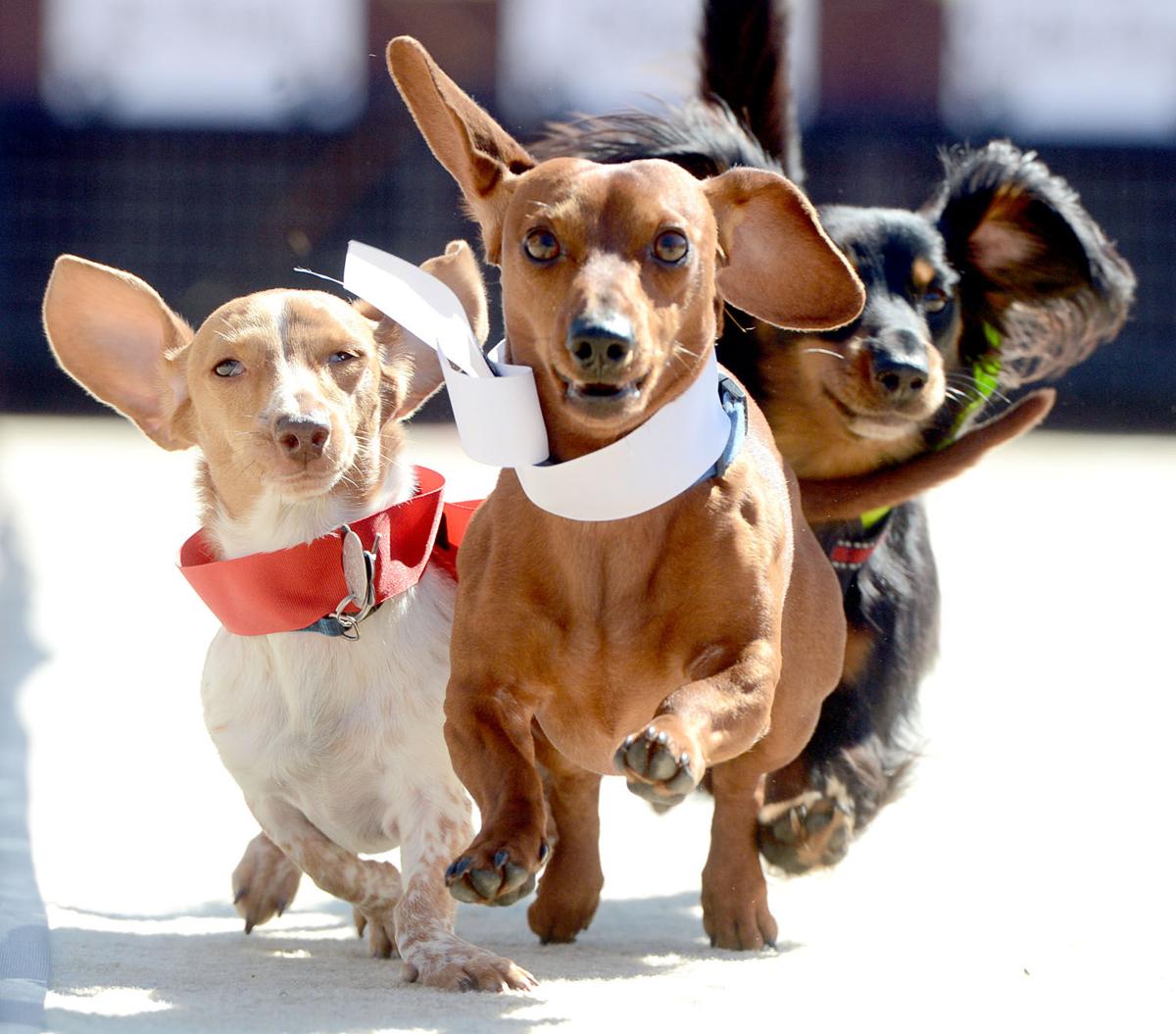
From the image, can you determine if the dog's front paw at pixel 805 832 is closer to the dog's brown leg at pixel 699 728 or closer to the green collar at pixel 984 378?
the dog's brown leg at pixel 699 728

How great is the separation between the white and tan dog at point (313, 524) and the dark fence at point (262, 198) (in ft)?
31.9

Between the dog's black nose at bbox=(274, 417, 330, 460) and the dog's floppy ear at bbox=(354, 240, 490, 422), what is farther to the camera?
the dog's floppy ear at bbox=(354, 240, 490, 422)

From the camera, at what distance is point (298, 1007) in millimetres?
2387

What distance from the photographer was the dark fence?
41.8 feet

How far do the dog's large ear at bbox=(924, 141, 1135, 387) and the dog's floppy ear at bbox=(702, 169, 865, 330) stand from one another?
124 centimetres

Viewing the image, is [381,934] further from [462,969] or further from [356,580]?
[356,580]

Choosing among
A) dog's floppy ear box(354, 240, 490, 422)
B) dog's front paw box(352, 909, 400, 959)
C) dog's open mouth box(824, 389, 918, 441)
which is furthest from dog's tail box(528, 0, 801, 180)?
dog's front paw box(352, 909, 400, 959)

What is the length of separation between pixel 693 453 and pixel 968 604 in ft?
15.5

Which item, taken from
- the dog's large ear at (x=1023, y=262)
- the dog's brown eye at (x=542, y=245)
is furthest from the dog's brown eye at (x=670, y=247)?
the dog's large ear at (x=1023, y=262)

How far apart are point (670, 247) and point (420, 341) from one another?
2.52 feet

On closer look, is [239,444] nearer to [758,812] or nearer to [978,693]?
[758,812]

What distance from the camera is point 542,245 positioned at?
7.70ft

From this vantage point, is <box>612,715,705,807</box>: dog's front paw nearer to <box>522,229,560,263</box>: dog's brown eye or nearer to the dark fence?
<box>522,229,560,263</box>: dog's brown eye

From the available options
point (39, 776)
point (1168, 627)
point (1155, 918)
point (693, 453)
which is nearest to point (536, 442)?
point (693, 453)
